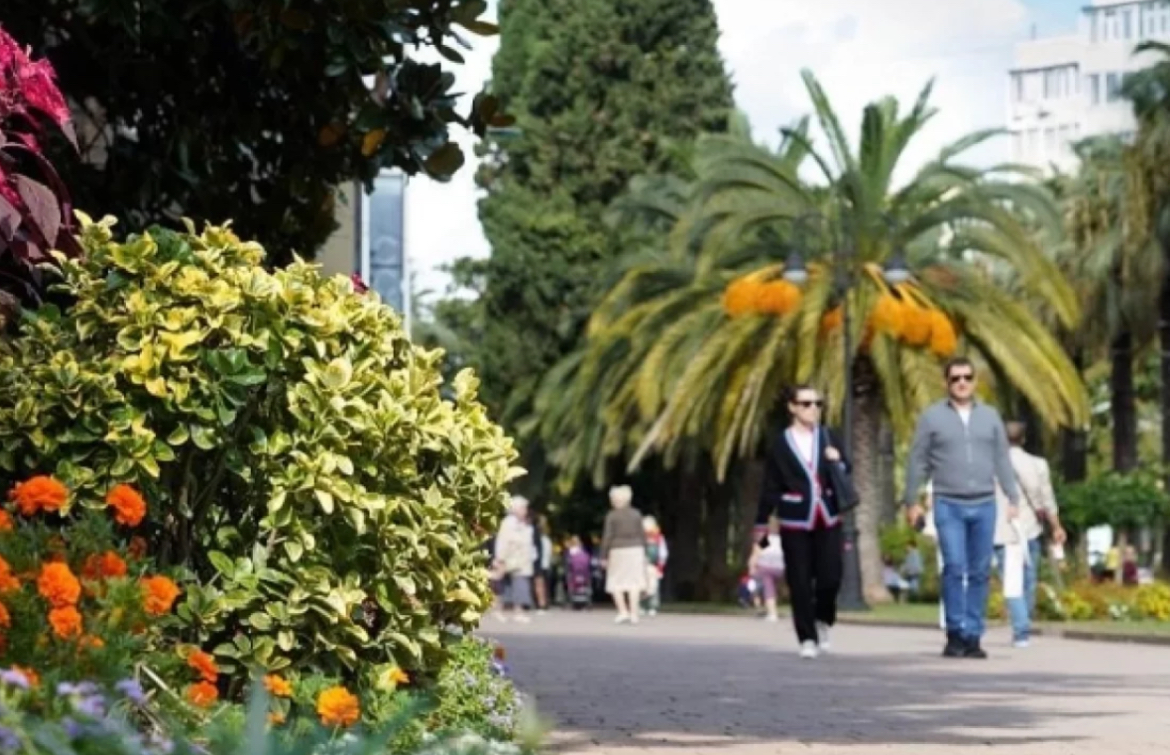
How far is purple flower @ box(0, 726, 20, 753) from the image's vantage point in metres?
3.83

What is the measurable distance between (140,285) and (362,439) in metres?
0.80

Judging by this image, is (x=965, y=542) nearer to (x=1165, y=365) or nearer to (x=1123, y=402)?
(x=1165, y=365)

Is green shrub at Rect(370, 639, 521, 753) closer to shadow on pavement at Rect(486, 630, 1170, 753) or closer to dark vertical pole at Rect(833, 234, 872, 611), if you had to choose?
shadow on pavement at Rect(486, 630, 1170, 753)

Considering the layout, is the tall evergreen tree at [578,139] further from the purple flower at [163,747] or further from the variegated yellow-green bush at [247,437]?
the purple flower at [163,747]

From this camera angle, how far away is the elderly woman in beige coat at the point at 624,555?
37875mm

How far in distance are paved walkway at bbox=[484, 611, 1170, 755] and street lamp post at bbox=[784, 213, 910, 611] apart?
56.6ft

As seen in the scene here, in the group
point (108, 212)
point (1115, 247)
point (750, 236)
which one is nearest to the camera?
point (108, 212)

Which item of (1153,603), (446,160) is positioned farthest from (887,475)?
(446,160)

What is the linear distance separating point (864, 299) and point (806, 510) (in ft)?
86.4

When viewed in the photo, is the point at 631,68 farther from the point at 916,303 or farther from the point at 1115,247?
the point at 916,303

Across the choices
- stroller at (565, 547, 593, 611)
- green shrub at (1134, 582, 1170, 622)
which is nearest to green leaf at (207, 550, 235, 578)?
green shrub at (1134, 582, 1170, 622)

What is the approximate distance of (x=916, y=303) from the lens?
4566cm

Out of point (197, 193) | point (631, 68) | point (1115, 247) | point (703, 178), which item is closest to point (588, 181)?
point (631, 68)

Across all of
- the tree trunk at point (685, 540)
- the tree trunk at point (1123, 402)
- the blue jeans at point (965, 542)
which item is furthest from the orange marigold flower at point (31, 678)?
the tree trunk at point (1123, 402)
